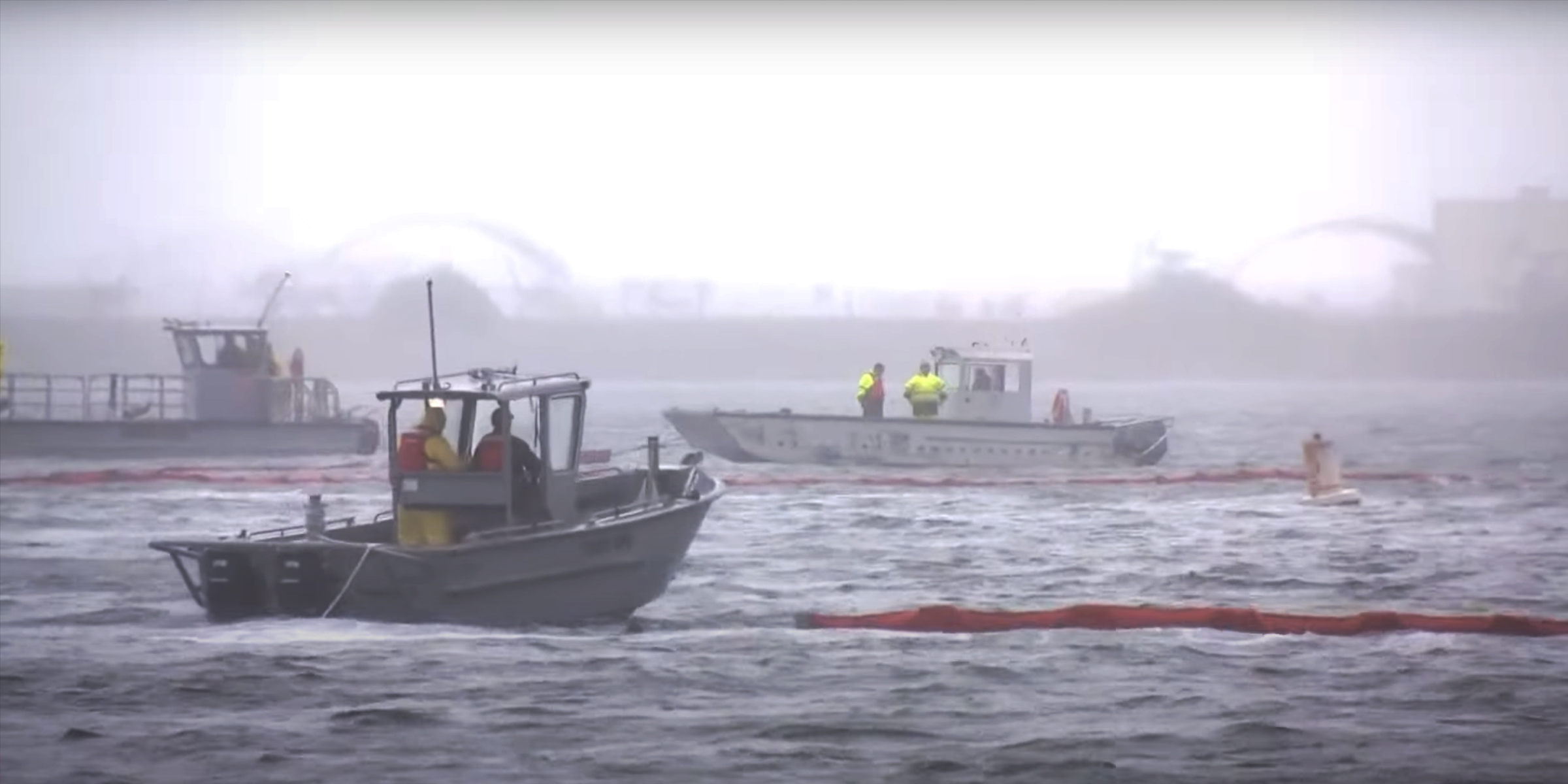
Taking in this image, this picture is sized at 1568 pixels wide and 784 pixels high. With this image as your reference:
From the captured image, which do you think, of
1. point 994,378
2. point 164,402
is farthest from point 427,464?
point 164,402

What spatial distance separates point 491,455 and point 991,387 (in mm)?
15688

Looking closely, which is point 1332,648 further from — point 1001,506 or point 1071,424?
point 1071,424

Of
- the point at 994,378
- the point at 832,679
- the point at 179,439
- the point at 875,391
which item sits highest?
the point at 994,378

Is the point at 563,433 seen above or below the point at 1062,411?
below

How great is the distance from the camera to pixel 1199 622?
48.9 ft

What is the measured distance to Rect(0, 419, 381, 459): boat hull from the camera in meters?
30.4

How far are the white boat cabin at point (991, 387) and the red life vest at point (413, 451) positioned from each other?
1560 centimetres

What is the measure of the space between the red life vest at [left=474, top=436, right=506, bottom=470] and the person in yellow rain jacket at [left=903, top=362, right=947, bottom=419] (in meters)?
14.7

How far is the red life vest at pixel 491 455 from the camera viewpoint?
13469mm

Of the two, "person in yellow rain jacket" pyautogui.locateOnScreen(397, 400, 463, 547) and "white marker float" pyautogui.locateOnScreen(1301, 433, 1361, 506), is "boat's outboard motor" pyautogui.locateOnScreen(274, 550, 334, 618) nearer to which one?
"person in yellow rain jacket" pyautogui.locateOnScreen(397, 400, 463, 547)

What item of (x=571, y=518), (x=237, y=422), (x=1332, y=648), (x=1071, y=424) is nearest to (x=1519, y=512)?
(x=1071, y=424)

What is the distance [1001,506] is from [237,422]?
1151 cm

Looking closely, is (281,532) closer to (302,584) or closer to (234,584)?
(234,584)

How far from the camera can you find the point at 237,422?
100ft
